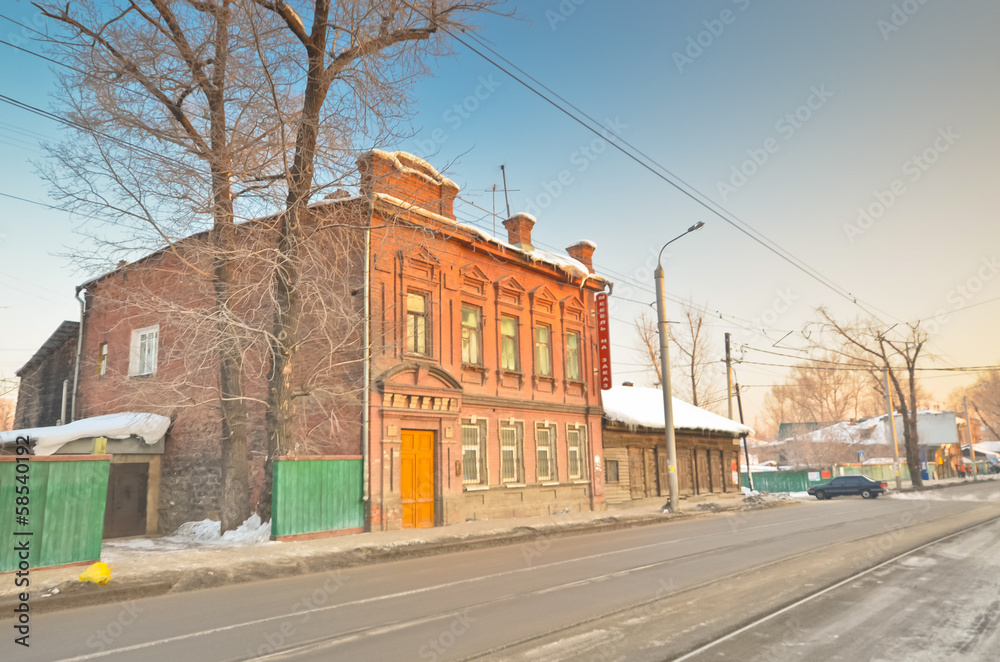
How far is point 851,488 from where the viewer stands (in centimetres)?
3931

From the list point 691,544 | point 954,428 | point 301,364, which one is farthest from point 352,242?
point 954,428

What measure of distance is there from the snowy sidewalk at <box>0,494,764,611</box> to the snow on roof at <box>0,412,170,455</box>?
2.88 m

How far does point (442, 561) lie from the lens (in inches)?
520

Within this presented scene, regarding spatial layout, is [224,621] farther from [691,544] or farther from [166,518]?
[166,518]

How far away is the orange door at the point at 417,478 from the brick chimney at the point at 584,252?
1152cm

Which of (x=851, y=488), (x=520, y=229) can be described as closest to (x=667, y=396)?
(x=520, y=229)

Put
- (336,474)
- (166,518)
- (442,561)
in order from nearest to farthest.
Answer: (442,561) < (336,474) < (166,518)

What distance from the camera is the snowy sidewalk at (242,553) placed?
9789 millimetres

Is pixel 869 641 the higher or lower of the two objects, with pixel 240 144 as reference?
lower

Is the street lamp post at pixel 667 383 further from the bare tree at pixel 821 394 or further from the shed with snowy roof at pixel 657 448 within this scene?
the bare tree at pixel 821 394

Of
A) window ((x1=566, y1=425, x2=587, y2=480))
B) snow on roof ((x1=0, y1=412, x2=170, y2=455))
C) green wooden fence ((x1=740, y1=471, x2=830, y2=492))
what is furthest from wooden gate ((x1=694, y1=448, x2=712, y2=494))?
snow on roof ((x1=0, y1=412, x2=170, y2=455))

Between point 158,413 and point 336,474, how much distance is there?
27.4 feet

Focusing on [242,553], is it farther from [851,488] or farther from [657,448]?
[851,488]

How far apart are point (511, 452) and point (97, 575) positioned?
1436 cm
